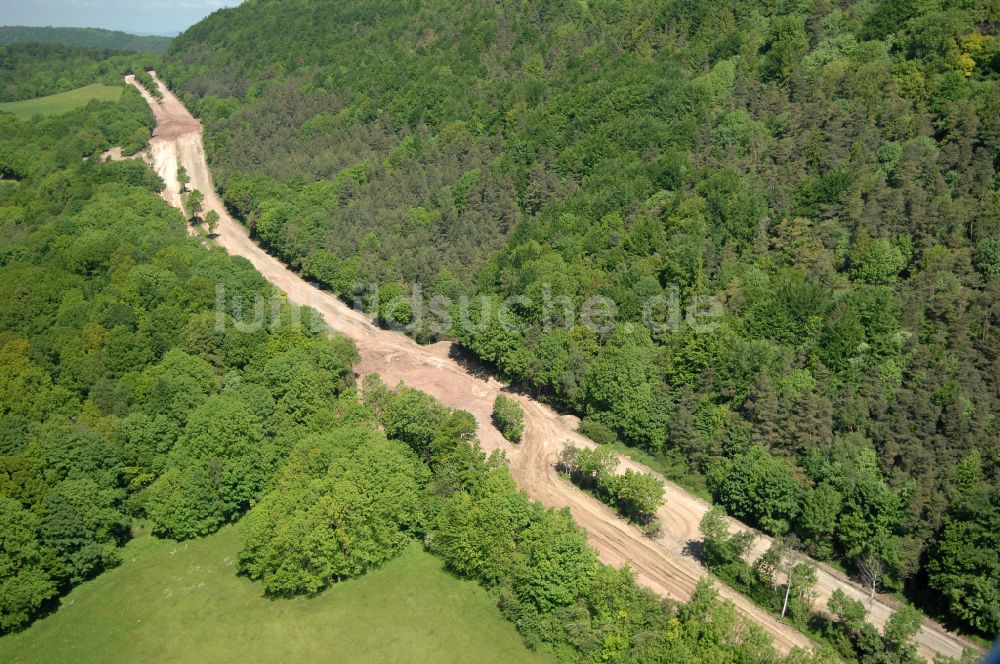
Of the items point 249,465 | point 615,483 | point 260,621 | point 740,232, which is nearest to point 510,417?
point 615,483

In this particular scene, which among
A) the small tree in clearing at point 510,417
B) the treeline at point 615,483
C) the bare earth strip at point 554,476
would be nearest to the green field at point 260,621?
the bare earth strip at point 554,476

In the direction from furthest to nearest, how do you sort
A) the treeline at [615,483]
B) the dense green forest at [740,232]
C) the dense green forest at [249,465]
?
the treeline at [615,483] → the dense green forest at [740,232] → the dense green forest at [249,465]

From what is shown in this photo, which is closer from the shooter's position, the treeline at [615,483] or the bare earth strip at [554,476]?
the bare earth strip at [554,476]

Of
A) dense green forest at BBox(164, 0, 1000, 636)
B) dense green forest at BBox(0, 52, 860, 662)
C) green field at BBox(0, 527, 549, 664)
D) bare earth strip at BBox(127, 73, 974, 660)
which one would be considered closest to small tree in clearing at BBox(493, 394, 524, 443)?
bare earth strip at BBox(127, 73, 974, 660)

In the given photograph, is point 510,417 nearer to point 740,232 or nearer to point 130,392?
point 740,232

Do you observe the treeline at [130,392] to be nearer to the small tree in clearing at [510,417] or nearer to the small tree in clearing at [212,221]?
the small tree in clearing at [510,417]

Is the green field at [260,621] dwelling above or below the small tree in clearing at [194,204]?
below

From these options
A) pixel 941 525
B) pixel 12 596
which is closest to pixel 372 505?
pixel 12 596
